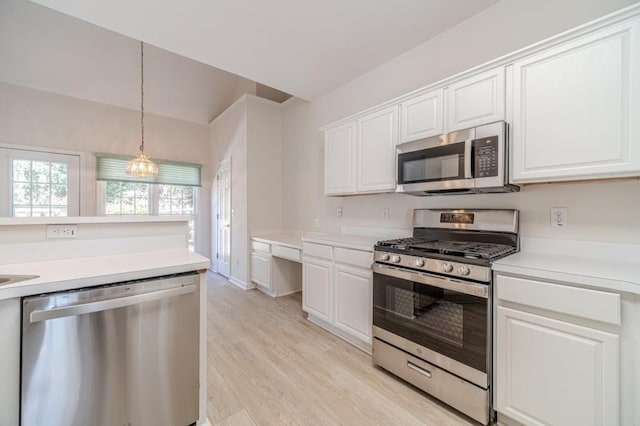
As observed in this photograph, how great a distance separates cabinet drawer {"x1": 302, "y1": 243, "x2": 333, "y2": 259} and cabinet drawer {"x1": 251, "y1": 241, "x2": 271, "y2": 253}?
3.17 feet

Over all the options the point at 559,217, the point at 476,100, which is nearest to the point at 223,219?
the point at 476,100

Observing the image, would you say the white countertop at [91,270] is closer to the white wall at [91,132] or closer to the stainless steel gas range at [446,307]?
the stainless steel gas range at [446,307]

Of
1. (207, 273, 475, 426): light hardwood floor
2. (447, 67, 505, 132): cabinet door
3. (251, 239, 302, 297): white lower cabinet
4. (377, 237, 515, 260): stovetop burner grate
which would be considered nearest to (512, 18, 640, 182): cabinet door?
(447, 67, 505, 132): cabinet door

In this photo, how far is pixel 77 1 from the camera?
204 cm

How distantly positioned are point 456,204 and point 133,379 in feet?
7.95

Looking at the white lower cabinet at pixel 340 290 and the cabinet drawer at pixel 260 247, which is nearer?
the white lower cabinet at pixel 340 290

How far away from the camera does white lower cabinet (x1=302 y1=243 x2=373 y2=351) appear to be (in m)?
2.27

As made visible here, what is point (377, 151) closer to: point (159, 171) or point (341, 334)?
point (341, 334)

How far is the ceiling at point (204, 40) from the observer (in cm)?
213

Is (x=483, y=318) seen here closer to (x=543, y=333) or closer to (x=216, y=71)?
(x=543, y=333)

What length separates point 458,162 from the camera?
188cm

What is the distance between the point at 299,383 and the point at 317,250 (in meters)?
1.19

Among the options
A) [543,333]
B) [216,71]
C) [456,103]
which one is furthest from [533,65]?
[216,71]

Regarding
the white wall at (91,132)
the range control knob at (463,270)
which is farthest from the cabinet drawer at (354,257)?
the white wall at (91,132)
